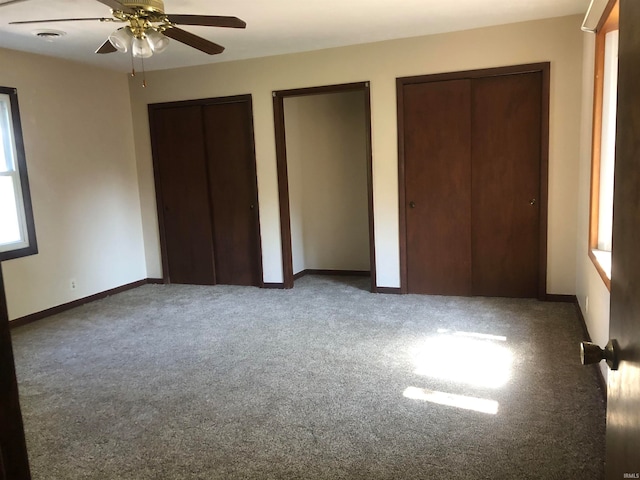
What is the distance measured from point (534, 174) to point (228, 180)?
10.1 ft

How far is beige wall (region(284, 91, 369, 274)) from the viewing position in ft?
19.0

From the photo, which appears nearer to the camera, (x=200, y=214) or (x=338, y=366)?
(x=338, y=366)

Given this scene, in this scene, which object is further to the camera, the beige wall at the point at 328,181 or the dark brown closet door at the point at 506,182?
the beige wall at the point at 328,181

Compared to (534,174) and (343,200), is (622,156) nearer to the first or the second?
(534,174)

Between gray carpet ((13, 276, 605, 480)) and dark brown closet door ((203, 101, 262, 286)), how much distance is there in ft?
3.46

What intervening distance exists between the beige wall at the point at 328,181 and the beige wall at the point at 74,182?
188cm

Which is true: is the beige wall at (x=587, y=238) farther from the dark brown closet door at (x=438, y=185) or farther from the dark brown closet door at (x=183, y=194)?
the dark brown closet door at (x=183, y=194)

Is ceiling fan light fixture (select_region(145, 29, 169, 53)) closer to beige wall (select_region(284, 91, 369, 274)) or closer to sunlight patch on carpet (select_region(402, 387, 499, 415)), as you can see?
sunlight patch on carpet (select_region(402, 387, 499, 415))

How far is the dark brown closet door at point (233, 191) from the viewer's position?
5301 millimetres

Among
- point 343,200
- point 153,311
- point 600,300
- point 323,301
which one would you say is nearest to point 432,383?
point 600,300

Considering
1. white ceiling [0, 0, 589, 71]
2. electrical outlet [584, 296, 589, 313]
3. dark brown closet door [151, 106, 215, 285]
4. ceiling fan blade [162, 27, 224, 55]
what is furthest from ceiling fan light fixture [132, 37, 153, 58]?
electrical outlet [584, 296, 589, 313]

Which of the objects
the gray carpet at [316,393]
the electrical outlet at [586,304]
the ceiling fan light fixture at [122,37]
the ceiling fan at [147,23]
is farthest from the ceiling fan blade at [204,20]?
the electrical outlet at [586,304]

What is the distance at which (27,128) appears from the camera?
Answer: 14.6 feet

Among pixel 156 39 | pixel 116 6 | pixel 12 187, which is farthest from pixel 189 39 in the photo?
pixel 12 187
